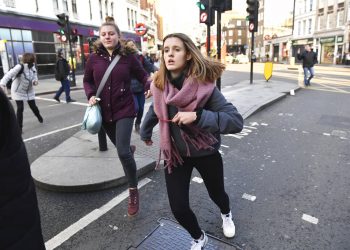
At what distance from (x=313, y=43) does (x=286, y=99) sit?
39.7m

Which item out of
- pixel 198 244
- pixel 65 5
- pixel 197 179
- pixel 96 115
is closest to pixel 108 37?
pixel 96 115

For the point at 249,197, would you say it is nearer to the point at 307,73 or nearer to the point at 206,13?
the point at 206,13

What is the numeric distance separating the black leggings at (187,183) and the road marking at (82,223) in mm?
1176

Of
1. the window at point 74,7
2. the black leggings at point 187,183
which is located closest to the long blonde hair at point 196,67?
the black leggings at point 187,183

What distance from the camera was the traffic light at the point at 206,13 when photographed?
7.47 meters

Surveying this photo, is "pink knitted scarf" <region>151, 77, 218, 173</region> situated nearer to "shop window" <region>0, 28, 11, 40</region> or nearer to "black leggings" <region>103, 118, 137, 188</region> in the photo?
"black leggings" <region>103, 118, 137, 188</region>

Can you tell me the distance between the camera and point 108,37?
10.6 feet

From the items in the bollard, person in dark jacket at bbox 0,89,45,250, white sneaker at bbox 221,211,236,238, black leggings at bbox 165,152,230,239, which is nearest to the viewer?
person in dark jacket at bbox 0,89,45,250

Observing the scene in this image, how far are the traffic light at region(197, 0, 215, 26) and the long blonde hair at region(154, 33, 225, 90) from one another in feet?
18.4

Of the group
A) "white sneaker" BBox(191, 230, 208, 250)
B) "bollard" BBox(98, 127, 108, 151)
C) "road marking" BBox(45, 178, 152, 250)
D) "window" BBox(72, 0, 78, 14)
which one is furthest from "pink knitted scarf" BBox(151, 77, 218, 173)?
"window" BBox(72, 0, 78, 14)

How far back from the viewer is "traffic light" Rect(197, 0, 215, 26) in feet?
24.5

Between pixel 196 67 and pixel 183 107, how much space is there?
30cm

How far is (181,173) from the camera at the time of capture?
2.40m

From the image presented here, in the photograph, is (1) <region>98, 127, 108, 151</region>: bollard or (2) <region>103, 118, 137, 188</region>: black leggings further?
(1) <region>98, 127, 108, 151</region>: bollard
